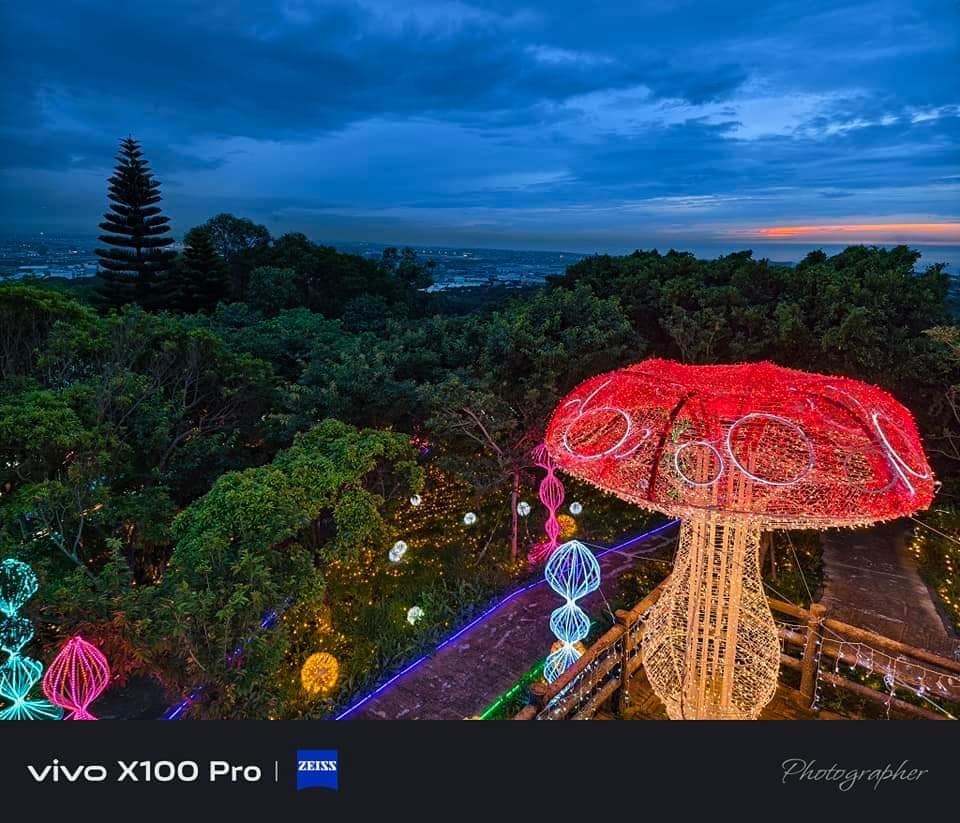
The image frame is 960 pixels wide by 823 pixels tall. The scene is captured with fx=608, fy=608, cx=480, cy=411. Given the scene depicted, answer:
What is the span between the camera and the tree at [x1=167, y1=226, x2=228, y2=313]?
21.8 meters

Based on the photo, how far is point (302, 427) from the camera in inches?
353

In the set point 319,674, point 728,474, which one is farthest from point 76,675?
point 728,474

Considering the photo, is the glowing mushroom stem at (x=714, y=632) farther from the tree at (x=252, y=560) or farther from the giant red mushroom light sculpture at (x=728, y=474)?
the tree at (x=252, y=560)

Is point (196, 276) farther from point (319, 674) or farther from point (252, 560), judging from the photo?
point (252, 560)

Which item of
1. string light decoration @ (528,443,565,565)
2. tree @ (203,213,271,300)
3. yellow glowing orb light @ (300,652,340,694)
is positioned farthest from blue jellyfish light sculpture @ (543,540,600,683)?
tree @ (203,213,271,300)

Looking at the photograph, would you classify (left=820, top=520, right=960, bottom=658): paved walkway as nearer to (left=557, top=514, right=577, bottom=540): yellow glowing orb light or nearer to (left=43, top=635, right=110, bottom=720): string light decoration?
(left=557, top=514, right=577, bottom=540): yellow glowing orb light

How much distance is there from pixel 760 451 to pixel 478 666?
4.47 meters

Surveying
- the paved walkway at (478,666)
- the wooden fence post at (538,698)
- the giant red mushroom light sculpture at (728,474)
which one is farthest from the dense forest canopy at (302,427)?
the giant red mushroom light sculpture at (728,474)

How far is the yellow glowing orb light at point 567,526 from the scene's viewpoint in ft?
35.0

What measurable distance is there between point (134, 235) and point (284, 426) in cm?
1601

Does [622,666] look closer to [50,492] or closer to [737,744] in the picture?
[737,744]

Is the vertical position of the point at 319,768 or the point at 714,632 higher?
the point at 319,768

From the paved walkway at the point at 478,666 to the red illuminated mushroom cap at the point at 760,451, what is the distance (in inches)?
139

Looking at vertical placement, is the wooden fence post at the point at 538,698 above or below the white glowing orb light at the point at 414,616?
above
